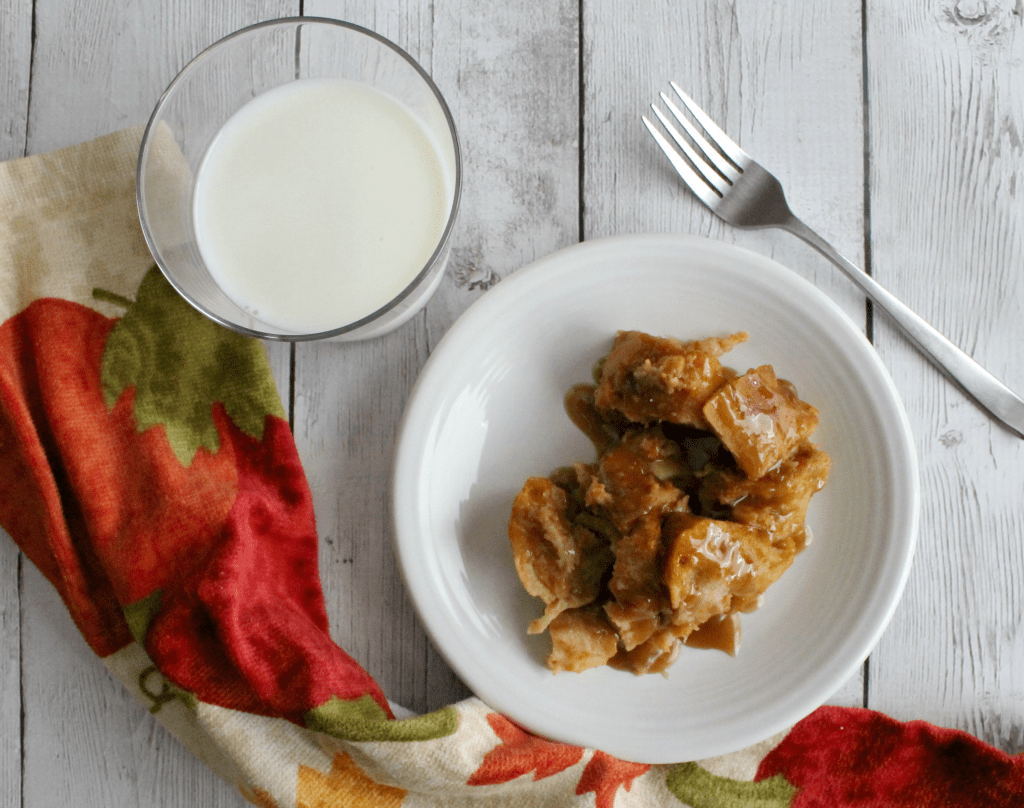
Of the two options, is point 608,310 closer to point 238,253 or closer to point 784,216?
point 784,216

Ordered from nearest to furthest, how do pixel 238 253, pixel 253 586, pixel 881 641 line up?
Result: pixel 238 253
pixel 253 586
pixel 881 641

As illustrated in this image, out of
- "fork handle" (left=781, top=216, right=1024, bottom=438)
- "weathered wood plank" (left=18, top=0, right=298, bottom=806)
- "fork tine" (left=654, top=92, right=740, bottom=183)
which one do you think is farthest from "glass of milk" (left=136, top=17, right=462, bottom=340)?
"fork handle" (left=781, top=216, right=1024, bottom=438)

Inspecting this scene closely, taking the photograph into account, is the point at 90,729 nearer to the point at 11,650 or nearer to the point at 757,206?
the point at 11,650

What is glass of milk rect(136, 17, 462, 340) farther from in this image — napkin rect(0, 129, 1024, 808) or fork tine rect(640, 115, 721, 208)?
fork tine rect(640, 115, 721, 208)

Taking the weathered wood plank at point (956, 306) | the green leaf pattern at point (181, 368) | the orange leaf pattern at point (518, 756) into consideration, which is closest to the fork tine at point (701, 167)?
the weathered wood plank at point (956, 306)

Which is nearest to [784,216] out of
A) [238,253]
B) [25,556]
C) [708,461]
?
[708,461]

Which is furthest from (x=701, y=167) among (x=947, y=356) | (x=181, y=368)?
(x=181, y=368)
